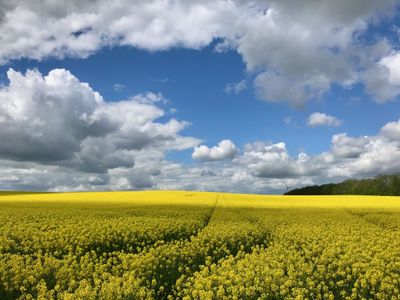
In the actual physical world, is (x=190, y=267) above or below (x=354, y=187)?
below

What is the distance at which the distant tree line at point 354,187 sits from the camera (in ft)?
551

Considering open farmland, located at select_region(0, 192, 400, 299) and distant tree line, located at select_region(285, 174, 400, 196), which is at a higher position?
distant tree line, located at select_region(285, 174, 400, 196)

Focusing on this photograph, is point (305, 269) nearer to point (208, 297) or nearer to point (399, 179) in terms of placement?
point (208, 297)

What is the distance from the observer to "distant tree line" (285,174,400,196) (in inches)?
6609

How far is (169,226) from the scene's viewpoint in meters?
24.1

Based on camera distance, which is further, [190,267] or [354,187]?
[354,187]

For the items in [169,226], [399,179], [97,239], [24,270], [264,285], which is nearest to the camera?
[264,285]

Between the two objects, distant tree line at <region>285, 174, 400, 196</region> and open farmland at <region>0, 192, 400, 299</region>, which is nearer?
open farmland at <region>0, 192, 400, 299</region>

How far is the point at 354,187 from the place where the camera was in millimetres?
171375

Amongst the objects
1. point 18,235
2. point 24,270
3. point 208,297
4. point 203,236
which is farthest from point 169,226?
point 208,297

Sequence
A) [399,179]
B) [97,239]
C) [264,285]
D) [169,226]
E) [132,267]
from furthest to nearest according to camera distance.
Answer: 1. [399,179]
2. [169,226]
3. [97,239]
4. [132,267]
5. [264,285]

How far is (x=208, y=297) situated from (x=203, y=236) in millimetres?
9964

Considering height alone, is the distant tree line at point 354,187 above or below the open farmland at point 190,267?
above

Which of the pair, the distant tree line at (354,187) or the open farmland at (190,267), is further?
the distant tree line at (354,187)
